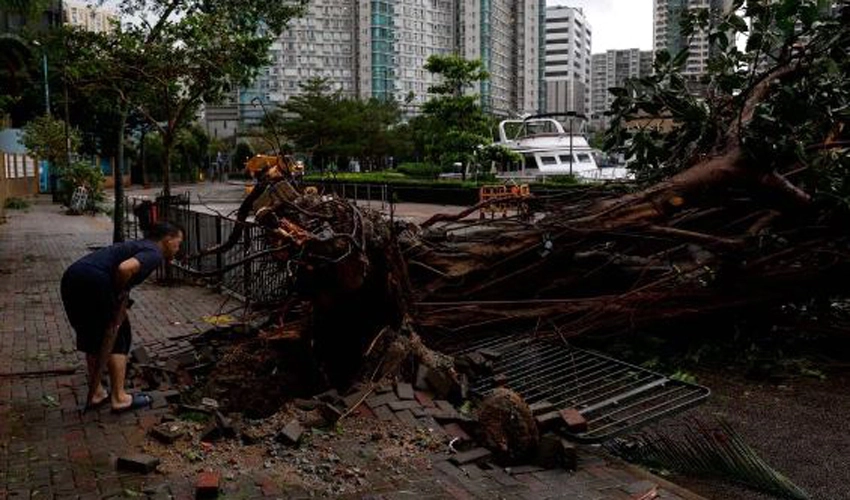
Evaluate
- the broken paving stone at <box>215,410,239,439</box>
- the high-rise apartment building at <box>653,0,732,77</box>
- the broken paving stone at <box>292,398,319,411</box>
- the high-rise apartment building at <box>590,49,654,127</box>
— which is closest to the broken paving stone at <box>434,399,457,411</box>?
the broken paving stone at <box>292,398,319,411</box>

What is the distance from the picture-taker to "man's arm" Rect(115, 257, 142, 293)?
5.36 meters

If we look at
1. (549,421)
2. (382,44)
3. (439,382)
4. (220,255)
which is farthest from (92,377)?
(382,44)

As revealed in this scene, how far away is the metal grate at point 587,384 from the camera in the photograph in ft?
17.5

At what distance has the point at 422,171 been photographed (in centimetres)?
4297

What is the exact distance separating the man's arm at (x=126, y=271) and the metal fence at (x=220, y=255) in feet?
5.55

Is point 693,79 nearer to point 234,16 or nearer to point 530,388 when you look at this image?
point 530,388

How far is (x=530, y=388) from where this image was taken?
6.18 metres

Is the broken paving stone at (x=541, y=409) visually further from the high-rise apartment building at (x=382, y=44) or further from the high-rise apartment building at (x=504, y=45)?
the high-rise apartment building at (x=504, y=45)

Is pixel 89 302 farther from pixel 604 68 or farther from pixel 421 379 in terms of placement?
pixel 604 68

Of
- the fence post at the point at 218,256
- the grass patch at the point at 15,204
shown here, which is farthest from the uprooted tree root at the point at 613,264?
the grass patch at the point at 15,204

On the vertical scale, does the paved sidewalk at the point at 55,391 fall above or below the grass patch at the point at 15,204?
below

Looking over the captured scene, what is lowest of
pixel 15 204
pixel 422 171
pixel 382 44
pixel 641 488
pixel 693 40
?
pixel 641 488

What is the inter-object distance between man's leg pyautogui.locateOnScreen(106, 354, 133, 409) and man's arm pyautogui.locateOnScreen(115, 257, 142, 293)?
20.2 inches

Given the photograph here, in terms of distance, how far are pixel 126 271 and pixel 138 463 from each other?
4.49 ft
